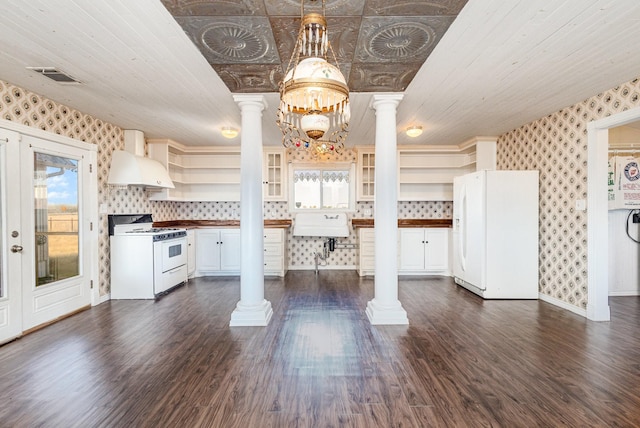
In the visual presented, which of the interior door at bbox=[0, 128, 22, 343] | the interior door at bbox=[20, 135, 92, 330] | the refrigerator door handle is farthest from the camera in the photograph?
the refrigerator door handle

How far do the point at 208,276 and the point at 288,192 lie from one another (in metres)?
2.19

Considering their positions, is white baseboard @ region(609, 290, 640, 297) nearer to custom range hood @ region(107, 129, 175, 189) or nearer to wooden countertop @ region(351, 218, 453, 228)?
wooden countertop @ region(351, 218, 453, 228)

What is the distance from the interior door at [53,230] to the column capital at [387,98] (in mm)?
3597

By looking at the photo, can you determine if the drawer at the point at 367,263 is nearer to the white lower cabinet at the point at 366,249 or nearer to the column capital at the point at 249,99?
the white lower cabinet at the point at 366,249

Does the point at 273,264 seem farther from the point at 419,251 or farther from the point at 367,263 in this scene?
the point at 419,251

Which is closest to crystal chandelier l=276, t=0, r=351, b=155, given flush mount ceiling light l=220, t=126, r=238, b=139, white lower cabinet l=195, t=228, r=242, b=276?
flush mount ceiling light l=220, t=126, r=238, b=139

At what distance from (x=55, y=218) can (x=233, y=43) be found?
300cm

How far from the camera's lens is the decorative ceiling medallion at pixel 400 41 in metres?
2.10

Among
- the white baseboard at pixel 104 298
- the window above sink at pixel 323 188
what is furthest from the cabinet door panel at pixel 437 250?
the white baseboard at pixel 104 298

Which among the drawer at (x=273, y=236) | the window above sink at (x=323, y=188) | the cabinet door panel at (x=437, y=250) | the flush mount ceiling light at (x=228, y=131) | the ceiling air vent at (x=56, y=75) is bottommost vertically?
the cabinet door panel at (x=437, y=250)

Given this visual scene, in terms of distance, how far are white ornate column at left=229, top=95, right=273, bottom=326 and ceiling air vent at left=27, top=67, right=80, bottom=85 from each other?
1.45 m

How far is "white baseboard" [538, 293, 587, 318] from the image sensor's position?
354 cm

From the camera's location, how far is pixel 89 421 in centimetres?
179

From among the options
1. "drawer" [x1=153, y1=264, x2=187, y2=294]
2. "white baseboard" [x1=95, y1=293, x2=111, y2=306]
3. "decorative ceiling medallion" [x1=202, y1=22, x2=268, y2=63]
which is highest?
"decorative ceiling medallion" [x1=202, y1=22, x2=268, y2=63]
